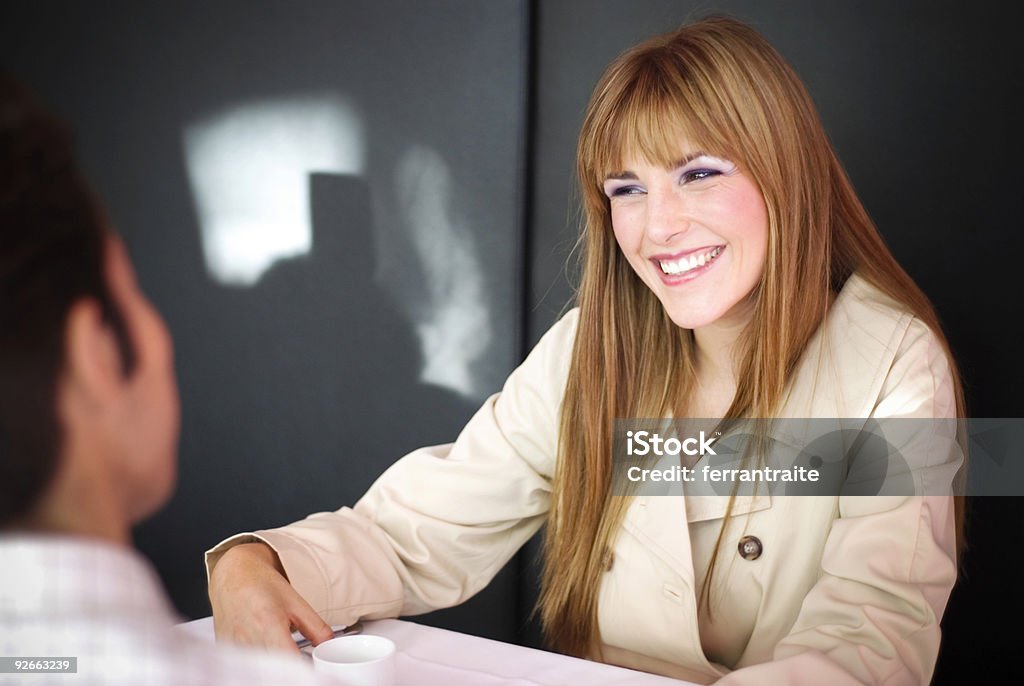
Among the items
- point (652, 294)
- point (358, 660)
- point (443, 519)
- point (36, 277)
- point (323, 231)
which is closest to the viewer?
point (36, 277)

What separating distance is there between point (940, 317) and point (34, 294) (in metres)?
1.58

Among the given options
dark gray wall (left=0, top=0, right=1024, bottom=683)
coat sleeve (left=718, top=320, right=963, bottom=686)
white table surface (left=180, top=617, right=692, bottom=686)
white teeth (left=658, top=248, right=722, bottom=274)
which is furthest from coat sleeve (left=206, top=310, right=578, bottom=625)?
dark gray wall (left=0, top=0, right=1024, bottom=683)

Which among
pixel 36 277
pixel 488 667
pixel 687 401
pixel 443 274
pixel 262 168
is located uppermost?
pixel 262 168

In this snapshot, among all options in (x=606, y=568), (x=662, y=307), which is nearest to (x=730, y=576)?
(x=606, y=568)

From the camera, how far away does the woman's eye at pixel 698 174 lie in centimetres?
118

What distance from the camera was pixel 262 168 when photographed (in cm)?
222

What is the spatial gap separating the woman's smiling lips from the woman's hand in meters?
0.61

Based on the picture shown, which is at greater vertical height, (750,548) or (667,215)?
(667,215)

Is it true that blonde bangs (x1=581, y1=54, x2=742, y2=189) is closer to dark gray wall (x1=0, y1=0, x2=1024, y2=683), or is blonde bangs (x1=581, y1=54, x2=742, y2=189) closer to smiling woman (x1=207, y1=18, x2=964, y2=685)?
smiling woman (x1=207, y1=18, x2=964, y2=685)

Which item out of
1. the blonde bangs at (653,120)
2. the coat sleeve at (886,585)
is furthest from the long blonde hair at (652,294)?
the coat sleeve at (886,585)

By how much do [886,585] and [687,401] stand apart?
0.43m

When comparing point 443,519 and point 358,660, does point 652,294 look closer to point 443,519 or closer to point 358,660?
point 443,519

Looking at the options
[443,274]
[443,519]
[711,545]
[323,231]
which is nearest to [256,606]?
[443,519]

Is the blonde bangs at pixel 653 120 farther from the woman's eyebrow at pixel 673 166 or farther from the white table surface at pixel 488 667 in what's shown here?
the white table surface at pixel 488 667
